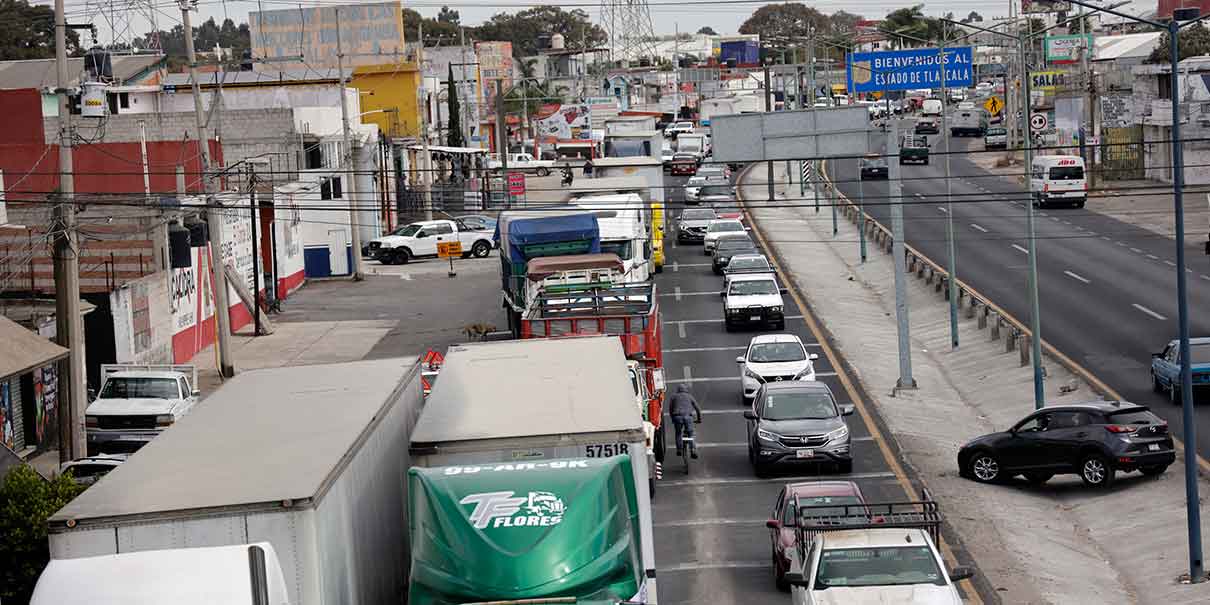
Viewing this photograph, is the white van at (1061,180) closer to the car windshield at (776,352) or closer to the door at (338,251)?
the door at (338,251)

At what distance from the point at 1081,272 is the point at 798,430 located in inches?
1077

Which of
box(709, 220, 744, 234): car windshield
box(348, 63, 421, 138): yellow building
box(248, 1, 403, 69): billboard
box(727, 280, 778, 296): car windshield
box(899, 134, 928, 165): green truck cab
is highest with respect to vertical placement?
box(248, 1, 403, 69): billboard

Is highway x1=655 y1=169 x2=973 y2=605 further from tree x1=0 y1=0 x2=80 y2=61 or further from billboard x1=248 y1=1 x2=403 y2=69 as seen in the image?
tree x1=0 y1=0 x2=80 y2=61

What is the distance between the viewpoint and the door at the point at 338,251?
60.0m

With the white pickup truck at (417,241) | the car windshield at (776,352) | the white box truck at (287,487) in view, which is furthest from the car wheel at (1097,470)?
the white pickup truck at (417,241)

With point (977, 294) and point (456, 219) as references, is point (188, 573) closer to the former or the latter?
point (977, 294)

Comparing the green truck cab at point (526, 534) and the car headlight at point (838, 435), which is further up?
the green truck cab at point (526, 534)

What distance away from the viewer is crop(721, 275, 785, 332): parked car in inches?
1654

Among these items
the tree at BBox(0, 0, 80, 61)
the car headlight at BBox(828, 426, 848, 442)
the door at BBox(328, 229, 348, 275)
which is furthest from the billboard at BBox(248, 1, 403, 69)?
the car headlight at BBox(828, 426, 848, 442)

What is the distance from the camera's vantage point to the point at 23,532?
17.7 meters

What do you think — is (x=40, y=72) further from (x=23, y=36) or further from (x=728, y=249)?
(x=728, y=249)

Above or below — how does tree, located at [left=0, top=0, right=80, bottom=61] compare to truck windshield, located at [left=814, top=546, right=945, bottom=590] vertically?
above

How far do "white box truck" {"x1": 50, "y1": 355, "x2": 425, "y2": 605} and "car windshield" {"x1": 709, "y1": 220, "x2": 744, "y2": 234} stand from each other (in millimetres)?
43560

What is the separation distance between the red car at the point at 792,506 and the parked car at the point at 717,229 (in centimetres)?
3909
